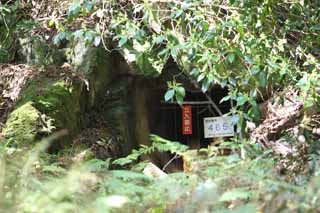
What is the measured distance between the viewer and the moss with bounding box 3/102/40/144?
4289 millimetres

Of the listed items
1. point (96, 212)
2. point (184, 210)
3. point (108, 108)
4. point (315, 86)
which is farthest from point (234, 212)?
point (108, 108)

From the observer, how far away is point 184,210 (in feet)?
4.54

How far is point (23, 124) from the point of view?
4.42 metres

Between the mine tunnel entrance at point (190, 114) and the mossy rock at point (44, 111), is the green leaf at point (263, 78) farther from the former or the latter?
the mine tunnel entrance at point (190, 114)

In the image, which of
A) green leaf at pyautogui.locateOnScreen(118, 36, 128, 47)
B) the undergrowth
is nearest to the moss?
green leaf at pyautogui.locateOnScreen(118, 36, 128, 47)

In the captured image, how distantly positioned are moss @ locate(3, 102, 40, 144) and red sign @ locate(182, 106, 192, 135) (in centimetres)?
191

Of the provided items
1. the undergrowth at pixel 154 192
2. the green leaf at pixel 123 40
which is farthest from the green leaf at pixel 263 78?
the undergrowth at pixel 154 192

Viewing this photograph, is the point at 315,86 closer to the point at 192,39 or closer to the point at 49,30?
the point at 192,39

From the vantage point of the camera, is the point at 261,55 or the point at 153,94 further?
the point at 153,94

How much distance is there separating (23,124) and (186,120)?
2.10 meters

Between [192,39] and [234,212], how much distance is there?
2106 millimetres

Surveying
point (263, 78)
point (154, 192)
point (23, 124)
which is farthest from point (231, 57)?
point (23, 124)

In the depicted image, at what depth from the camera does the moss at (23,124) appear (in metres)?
4.29

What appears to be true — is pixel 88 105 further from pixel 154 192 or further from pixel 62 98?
pixel 154 192
